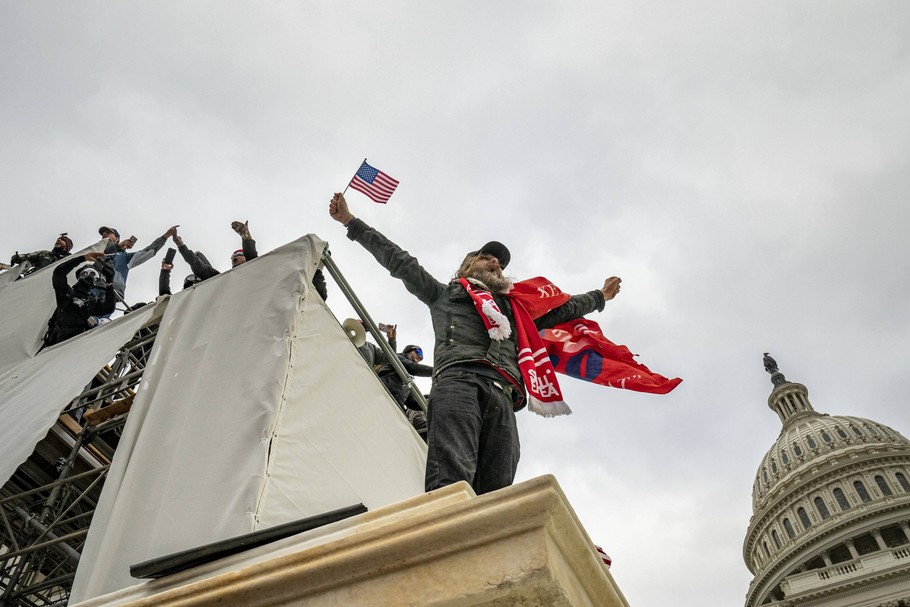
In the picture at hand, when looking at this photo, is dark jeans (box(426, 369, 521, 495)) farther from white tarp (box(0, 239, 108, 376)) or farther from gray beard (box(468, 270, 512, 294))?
white tarp (box(0, 239, 108, 376))

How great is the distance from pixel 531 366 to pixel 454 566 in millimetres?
1930

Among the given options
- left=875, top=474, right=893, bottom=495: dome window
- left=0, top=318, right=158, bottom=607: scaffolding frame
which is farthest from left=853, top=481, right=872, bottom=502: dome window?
left=0, top=318, right=158, bottom=607: scaffolding frame

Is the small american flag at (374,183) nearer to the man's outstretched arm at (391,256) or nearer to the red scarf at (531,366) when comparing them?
the man's outstretched arm at (391,256)

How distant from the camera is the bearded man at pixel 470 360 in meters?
3.10

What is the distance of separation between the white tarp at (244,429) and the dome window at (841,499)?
5847 cm

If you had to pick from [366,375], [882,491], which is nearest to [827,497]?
[882,491]

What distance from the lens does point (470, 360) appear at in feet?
11.1

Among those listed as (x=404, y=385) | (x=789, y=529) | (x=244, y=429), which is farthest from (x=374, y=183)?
(x=789, y=529)

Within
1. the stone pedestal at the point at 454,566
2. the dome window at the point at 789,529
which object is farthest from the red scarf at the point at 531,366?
the dome window at the point at 789,529

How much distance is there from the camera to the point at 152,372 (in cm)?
449

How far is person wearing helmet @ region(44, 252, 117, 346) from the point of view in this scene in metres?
6.70

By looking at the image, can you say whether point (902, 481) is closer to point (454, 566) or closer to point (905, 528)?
point (905, 528)

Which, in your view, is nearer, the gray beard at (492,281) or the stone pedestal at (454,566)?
the stone pedestal at (454,566)

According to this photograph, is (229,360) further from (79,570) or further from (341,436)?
(79,570)
